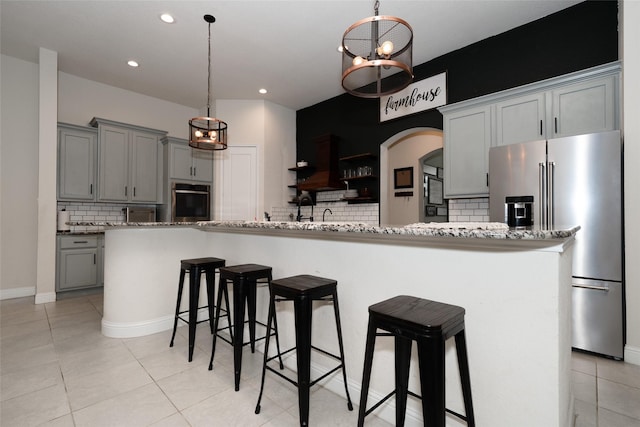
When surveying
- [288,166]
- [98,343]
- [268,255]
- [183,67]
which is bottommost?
[98,343]

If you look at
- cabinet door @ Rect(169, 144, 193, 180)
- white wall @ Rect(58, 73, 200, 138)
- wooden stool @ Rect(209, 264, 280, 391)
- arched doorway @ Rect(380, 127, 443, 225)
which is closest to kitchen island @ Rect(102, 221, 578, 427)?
wooden stool @ Rect(209, 264, 280, 391)

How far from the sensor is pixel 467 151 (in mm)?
3467

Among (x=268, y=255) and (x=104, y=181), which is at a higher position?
(x=104, y=181)

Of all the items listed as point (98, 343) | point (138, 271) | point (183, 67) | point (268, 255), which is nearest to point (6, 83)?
point (183, 67)

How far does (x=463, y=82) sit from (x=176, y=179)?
4742 mm

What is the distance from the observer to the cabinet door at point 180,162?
5.33 m

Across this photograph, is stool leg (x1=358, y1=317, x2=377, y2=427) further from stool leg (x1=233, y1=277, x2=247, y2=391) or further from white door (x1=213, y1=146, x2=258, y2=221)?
white door (x1=213, y1=146, x2=258, y2=221)

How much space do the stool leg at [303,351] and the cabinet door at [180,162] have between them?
4633 mm

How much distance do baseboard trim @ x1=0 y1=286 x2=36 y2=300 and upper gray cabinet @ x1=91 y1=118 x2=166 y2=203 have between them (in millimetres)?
1545

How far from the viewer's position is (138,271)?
9.59ft

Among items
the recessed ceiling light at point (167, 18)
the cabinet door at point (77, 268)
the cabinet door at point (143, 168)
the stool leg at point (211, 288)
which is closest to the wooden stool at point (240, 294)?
the stool leg at point (211, 288)

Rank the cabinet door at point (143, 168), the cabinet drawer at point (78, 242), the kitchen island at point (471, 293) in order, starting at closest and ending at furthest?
the kitchen island at point (471, 293) < the cabinet drawer at point (78, 242) < the cabinet door at point (143, 168)

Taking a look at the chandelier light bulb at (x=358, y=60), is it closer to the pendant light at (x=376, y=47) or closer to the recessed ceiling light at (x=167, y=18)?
the pendant light at (x=376, y=47)

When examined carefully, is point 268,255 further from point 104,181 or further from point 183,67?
point 104,181
